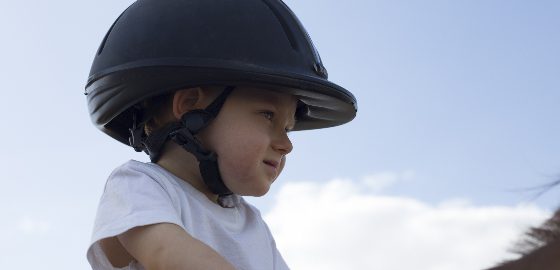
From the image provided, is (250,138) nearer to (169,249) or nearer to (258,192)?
(258,192)

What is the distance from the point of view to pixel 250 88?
2.71 m

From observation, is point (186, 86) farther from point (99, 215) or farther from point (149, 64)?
point (99, 215)

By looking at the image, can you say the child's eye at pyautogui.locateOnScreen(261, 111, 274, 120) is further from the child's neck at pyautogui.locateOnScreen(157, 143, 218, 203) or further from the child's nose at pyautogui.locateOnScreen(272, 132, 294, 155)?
the child's neck at pyautogui.locateOnScreen(157, 143, 218, 203)

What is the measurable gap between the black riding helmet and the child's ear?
63 millimetres

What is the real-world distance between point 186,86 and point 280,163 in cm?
42

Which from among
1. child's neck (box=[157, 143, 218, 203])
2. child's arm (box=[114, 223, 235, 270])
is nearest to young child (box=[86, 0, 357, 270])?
child's neck (box=[157, 143, 218, 203])

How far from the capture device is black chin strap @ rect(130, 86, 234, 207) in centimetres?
262

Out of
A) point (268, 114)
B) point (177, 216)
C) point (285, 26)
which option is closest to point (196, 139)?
point (268, 114)

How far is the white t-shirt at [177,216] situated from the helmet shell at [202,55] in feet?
1.11

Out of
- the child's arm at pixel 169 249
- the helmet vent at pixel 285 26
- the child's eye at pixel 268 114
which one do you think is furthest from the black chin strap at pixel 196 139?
the child's arm at pixel 169 249

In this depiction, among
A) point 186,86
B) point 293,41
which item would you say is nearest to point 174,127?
point 186,86

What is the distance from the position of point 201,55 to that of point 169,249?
0.87 m

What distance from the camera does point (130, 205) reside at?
2.27 meters

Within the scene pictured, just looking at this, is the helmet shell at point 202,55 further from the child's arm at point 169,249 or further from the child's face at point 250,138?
the child's arm at point 169,249
